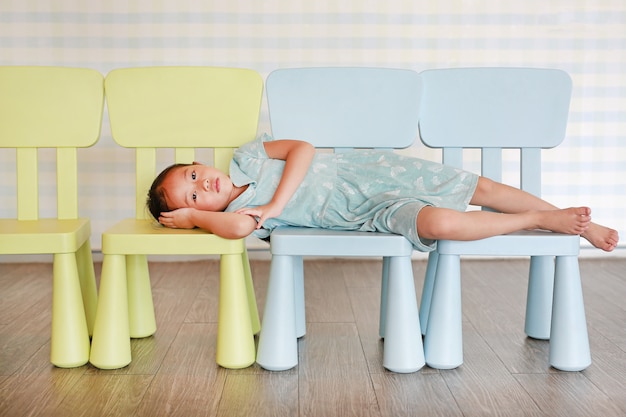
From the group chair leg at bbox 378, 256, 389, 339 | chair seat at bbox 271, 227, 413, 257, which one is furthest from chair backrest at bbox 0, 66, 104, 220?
chair leg at bbox 378, 256, 389, 339

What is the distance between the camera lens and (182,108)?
6.63ft

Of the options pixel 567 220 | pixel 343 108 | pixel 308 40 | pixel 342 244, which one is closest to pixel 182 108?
pixel 343 108

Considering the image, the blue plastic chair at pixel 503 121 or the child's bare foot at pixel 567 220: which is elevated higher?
the blue plastic chair at pixel 503 121

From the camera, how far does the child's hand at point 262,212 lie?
175 cm

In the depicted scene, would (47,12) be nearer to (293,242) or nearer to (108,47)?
(108,47)

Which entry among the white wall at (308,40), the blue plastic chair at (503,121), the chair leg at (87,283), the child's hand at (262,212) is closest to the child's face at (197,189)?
the child's hand at (262,212)

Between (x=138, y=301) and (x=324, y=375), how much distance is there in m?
0.59

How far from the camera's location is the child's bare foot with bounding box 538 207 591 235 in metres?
1.69

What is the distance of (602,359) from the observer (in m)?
1.81

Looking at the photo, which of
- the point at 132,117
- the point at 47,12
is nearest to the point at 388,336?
the point at 132,117

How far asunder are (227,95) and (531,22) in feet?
5.06

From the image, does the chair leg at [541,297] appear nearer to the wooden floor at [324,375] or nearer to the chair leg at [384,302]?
A: the wooden floor at [324,375]

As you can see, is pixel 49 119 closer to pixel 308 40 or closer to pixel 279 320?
pixel 279 320

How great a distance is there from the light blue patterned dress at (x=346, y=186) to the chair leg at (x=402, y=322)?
18 centimetres
